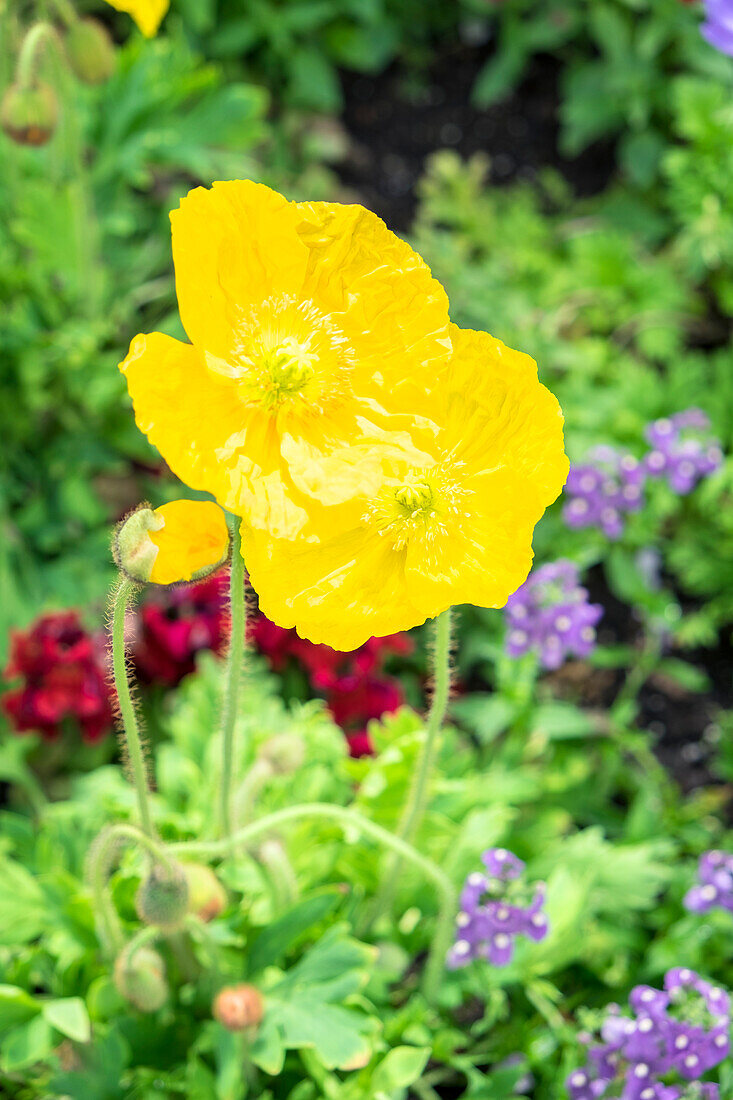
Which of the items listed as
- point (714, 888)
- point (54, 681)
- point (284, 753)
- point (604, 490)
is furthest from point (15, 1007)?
point (604, 490)

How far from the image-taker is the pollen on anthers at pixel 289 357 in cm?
110

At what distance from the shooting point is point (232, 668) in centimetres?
128

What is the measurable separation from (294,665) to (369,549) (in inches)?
48.4

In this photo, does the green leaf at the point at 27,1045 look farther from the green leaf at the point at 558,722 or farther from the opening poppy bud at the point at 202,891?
the green leaf at the point at 558,722

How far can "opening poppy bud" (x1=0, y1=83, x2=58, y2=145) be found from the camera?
2074 mm

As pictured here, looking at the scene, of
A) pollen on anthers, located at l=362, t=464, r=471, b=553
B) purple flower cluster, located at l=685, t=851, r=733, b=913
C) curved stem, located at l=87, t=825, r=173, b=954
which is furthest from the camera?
purple flower cluster, located at l=685, t=851, r=733, b=913

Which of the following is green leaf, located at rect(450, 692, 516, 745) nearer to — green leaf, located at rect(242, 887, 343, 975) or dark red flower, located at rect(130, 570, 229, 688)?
dark red flower, located at rect(130, 570, 229, 688)

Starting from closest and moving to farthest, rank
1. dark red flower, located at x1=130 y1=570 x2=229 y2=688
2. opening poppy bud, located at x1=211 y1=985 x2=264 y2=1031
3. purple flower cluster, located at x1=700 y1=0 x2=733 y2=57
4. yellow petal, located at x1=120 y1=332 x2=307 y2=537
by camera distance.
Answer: yellow petal, located at x1=120 y1=332 x2=307 y2=537 < opening poppy bud, located at x1=211 y1=985 x2=264 y2=1031 < dark red flower, located at x1=130 y1=570 x2=229 y2=688 < purple flower cluster, located at x1=700 y1=0 x2=733 y2=57

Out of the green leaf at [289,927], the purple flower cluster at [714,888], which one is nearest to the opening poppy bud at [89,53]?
the green leaf at [289,927]

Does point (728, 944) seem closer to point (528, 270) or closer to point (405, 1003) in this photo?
point (405, 1003)

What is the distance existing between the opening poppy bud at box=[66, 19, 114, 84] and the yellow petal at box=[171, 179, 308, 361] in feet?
4.70

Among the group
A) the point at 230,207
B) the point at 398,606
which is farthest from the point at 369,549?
the point at 230,207

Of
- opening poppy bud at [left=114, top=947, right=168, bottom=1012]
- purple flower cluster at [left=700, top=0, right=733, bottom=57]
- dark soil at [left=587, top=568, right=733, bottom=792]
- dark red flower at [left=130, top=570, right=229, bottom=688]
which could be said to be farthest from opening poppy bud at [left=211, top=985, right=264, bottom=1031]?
purple flower cluster at [left=700, top=0, right=733, bottom=57]

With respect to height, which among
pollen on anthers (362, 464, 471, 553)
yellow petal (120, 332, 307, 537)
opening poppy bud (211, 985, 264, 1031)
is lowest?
opening poppy bud (211, 985, 264, 1031)
